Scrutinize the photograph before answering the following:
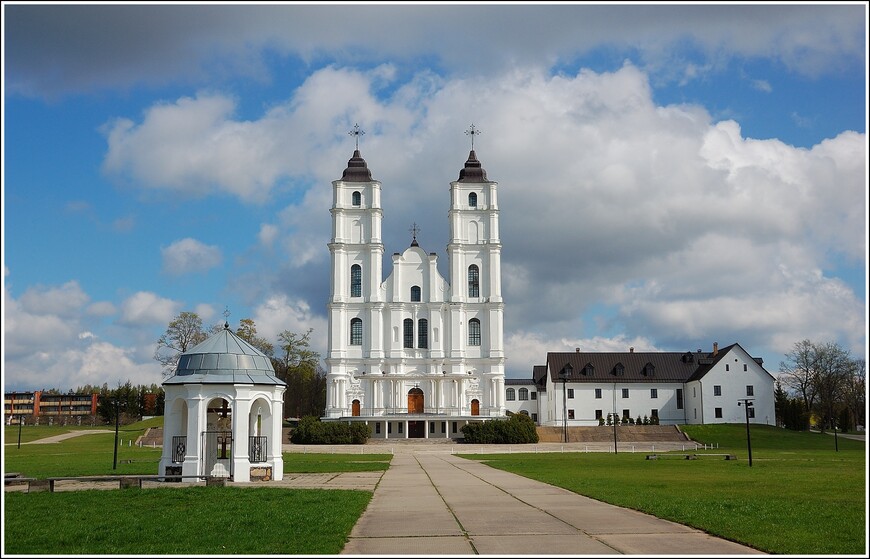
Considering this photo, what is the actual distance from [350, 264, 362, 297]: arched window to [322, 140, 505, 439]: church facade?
101mm

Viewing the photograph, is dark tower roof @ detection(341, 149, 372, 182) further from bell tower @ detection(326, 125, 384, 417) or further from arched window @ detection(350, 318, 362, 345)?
arched window @ detection(350, 318, 362, 345)

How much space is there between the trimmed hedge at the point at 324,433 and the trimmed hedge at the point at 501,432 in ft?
30.4

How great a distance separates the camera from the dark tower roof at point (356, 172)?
86.6m

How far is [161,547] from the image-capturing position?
42.3 ft

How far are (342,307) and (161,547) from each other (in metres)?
70.9

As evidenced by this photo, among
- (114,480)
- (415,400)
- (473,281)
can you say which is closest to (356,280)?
(473,281)

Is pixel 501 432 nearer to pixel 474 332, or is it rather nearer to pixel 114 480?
pixel 474 332

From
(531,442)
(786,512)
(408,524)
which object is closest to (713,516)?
(786,512)

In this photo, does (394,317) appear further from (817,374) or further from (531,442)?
(817,374)

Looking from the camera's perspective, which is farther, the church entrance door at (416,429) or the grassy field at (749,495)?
the church entrance door at (416,429)

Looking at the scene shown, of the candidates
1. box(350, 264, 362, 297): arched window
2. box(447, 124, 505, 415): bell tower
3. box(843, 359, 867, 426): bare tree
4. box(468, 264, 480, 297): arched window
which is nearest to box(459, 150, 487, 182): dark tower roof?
box(447, 124, 505, 415): bell tower

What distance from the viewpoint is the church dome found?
2755 centimetres

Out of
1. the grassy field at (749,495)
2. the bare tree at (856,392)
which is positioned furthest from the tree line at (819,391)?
the grassy field at (749,495)

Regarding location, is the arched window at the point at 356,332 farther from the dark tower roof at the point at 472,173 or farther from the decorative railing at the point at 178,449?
the decorative railing at the point at 178,449
